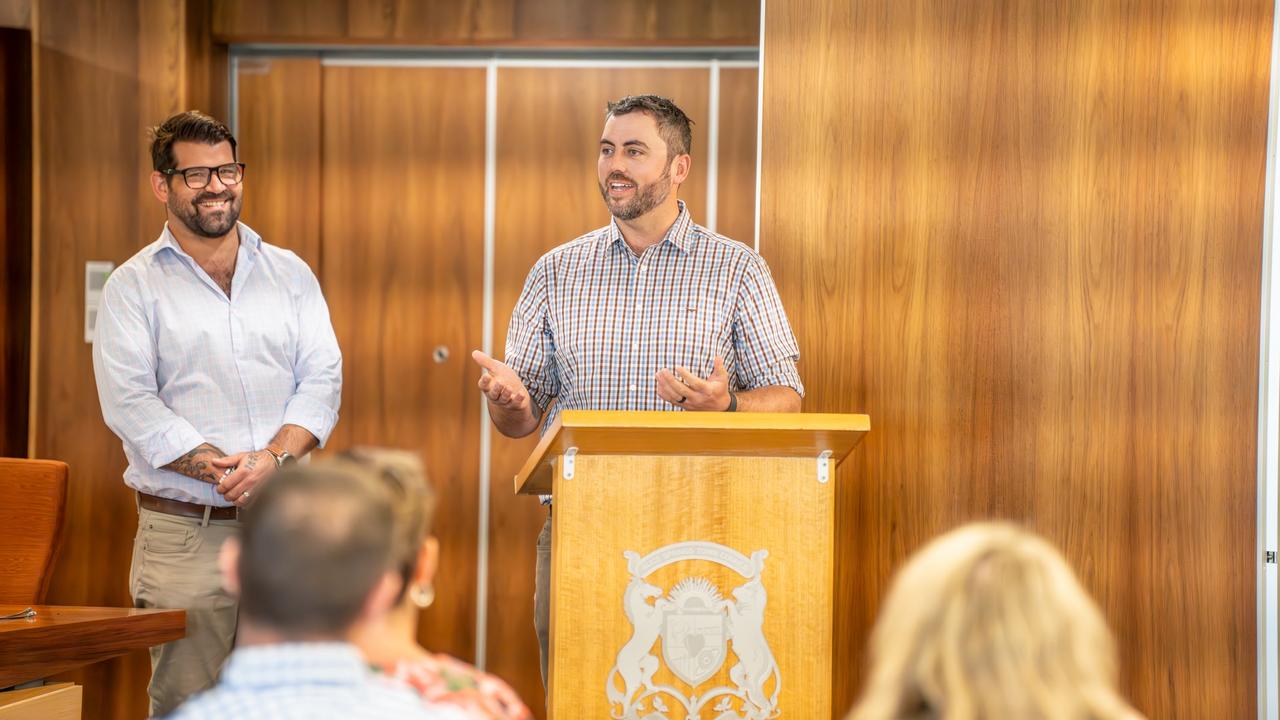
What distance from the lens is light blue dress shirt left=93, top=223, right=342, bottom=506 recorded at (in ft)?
11.5

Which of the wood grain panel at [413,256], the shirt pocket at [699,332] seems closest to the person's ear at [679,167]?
the shirt pocket at [699,332]

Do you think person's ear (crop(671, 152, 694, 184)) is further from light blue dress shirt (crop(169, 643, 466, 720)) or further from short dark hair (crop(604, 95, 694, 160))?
light blue dress shirt (crop(169, 643, 466, 720))

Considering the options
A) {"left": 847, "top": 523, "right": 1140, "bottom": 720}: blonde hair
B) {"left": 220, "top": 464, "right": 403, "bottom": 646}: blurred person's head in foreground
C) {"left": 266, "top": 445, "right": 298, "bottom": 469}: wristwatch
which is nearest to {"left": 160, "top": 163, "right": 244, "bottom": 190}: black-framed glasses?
{"left": 266, "top": 445, "right": 298, "bottom": 469}: wristwatch

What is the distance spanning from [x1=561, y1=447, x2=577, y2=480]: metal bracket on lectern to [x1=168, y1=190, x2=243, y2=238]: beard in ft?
4.94

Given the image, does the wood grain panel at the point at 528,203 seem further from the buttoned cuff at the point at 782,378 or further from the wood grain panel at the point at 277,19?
the buttoned cuff at the point at 782,378

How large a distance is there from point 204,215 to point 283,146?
6.02 ft

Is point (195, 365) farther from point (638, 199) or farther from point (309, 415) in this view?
point (638, 199)

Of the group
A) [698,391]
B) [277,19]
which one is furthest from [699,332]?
[277,19]

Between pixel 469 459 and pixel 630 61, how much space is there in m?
1.72

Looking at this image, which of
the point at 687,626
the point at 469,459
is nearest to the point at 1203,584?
the point at 687,626

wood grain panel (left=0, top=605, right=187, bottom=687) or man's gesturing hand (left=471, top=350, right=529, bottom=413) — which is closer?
wood grain panel (left=0, top=605, right=187, bottom=687)

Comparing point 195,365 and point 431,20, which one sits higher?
point 431,20

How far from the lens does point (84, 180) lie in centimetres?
488

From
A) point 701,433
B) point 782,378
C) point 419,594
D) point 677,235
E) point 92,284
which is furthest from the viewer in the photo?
point 92,284
